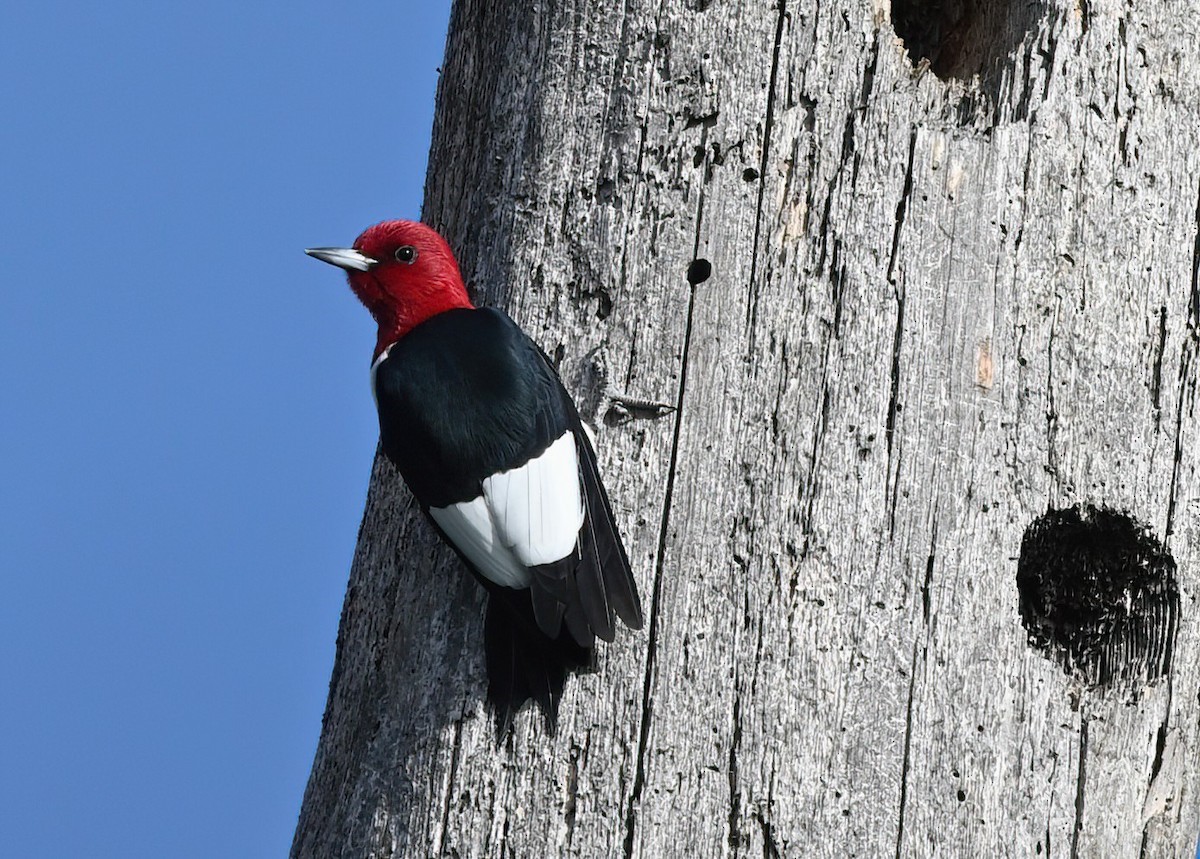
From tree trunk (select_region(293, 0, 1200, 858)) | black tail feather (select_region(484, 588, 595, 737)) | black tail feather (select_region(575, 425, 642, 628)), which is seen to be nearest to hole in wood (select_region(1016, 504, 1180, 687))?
tree trunk (select_region(293, 0, 1200, 858))

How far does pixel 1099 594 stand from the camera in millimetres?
2479

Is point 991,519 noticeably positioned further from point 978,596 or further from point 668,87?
point 668,87

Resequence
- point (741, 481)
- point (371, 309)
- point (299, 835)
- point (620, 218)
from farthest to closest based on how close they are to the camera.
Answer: point (371, 309) → point (299, 835) → point (620, 218) → point (741, 481)

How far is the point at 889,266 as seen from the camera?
2361 millimetres

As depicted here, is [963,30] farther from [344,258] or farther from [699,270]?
[344,258]

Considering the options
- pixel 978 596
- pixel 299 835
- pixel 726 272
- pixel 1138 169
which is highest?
pixel 1138 169

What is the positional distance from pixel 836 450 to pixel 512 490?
529 mm

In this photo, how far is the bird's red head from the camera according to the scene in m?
2.71

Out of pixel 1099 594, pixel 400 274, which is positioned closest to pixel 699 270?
pixel 400 274

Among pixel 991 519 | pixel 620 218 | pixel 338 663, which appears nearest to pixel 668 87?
pixel 620 218

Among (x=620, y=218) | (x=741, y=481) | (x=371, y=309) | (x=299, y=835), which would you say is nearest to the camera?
(x=741, y=481)

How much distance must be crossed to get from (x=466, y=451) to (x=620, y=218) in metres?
0.47

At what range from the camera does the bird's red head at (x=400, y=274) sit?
107 inches

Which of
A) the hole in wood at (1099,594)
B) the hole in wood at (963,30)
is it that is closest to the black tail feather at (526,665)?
the hole in wood at (1099,594)
